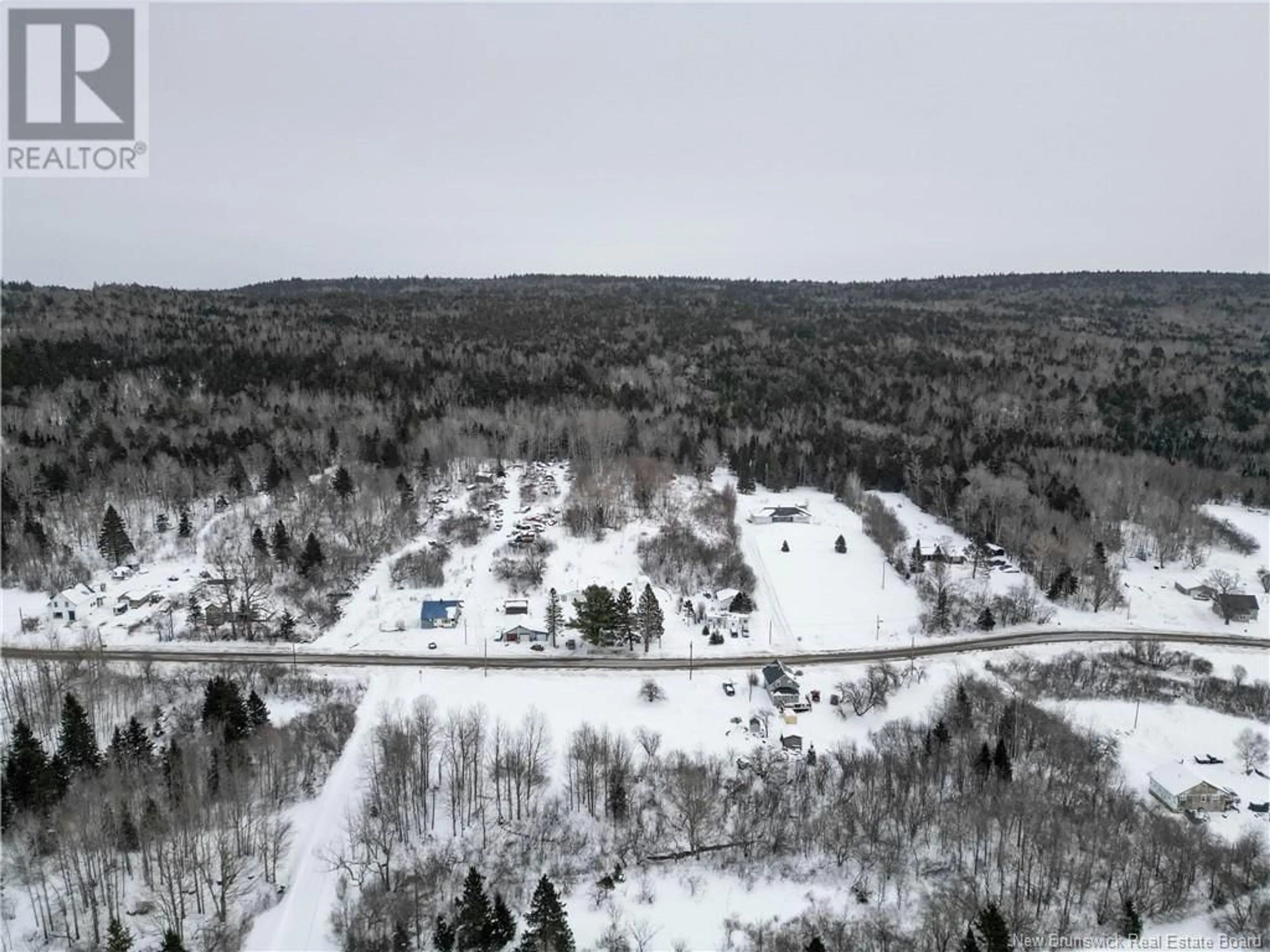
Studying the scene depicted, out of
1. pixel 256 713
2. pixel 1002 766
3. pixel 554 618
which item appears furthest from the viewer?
pixel 554 618

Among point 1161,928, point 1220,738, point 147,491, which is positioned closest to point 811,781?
point 1161,928

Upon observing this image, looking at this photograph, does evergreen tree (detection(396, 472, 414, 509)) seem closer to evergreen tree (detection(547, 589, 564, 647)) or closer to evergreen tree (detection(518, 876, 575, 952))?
evergreen tree (detection(547, 589, 564, 647))

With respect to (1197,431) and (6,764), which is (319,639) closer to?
(6,764)

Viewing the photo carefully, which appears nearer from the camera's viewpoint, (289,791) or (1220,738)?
(289,791)

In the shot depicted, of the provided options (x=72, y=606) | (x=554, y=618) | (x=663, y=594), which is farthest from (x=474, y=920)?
(x=72, y=606)

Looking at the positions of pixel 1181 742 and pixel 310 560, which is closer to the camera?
pixel 1181 742

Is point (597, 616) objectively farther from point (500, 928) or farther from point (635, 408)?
point (635, 408)

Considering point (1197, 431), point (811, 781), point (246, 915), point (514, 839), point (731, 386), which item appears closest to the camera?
point (246, 915)

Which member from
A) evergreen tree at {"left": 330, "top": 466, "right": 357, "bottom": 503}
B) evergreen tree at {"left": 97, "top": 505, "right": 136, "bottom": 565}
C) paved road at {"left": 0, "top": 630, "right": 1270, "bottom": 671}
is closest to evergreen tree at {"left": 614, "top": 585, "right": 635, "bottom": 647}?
paved road at {"left": 0, "top": 630, "right": 1270, "bottom": 671}
